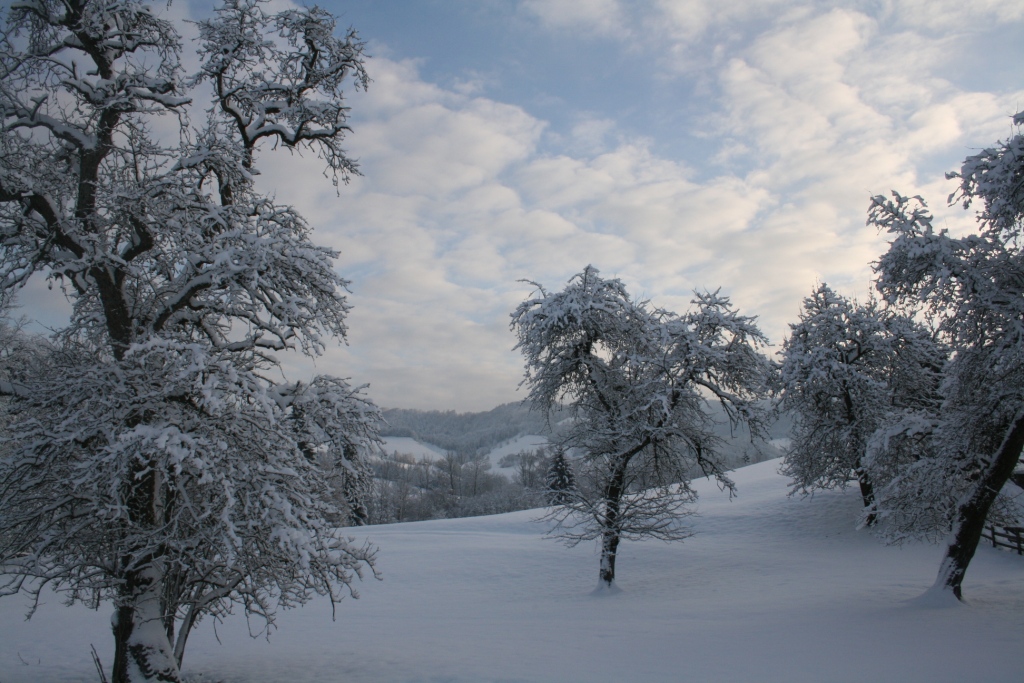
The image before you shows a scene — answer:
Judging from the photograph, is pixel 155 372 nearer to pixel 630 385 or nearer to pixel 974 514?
pixel 630 385

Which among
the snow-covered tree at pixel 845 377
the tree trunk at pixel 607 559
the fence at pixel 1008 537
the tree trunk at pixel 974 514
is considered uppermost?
the snow-covered tree at pixel 845 377

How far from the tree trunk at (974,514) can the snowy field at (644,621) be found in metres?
0.66

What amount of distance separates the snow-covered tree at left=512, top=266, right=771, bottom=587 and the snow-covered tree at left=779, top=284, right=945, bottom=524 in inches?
269

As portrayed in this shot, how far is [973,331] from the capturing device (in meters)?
10.6

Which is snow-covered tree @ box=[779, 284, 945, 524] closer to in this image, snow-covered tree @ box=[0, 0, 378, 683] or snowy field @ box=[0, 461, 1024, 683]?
snowy field @ box=[0, 461, 1024, 683]

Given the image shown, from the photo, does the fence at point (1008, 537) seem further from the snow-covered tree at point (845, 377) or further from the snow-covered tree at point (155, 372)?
the snow-covered tree at point (155, 372)

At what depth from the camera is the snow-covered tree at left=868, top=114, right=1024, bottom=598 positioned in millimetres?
10008

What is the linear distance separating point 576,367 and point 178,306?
11.4 m

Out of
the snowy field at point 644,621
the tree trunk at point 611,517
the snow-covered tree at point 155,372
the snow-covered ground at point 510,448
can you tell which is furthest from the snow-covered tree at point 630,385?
the snow-covered ground at point 510,448

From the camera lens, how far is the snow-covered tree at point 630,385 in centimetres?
1605

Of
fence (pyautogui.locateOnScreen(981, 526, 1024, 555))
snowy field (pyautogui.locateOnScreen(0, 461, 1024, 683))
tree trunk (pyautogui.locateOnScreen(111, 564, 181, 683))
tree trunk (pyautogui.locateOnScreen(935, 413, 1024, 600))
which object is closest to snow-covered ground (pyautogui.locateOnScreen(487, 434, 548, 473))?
snowy field (pyautogui.locateOnScreen(0, 461, 1024, 683))

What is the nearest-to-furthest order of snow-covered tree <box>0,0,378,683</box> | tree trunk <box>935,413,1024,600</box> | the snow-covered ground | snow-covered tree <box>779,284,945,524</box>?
snow-covered tree <box>0,0,378,683</box> < tree trunk <box>935,413,1024,600</box> < snow-covered tree <box>779,284,945,524</box> < the snow-covered ground

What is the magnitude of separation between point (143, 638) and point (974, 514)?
14.7m

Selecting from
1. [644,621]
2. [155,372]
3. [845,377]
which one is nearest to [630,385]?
[644,621]
